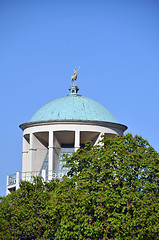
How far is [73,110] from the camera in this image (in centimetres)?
4822

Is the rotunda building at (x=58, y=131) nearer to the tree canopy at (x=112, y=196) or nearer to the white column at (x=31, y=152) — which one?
the white column at (x=31, y=152)

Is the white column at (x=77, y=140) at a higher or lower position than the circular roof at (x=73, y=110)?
lower

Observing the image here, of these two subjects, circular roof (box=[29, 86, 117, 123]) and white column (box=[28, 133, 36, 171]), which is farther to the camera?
white column (box=[28, 133, 36, 171])

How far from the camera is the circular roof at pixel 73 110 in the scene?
4753 centimetres

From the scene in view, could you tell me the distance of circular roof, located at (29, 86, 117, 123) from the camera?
4753 cm

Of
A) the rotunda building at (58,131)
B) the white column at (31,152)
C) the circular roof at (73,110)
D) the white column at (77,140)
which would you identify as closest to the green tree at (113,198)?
the white column at (77,140)

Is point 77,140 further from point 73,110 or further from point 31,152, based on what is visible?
point 31,152

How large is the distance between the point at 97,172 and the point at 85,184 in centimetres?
113

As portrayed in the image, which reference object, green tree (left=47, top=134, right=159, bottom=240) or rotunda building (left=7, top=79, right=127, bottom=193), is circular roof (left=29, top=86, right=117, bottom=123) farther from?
green tree (left=47, top=134, right=159, bottom=240)

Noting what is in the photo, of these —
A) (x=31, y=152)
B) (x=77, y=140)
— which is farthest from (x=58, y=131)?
(x=31, y=152)

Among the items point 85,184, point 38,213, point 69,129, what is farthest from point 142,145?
point 69,129

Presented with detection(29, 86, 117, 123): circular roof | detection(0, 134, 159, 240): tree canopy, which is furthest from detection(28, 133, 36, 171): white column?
detection(0, 134, 159, 240): tree canopy

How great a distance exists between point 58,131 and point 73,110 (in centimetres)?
274

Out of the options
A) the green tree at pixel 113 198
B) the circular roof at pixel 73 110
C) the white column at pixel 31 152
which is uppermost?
the circular roof at pixel 73 110
